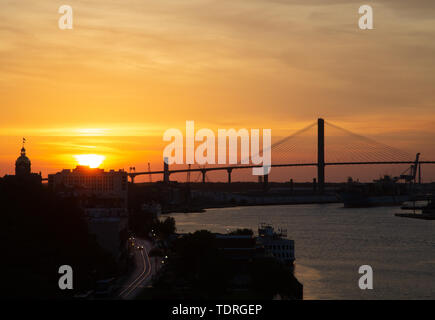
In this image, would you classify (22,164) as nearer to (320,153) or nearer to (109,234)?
(109,234)

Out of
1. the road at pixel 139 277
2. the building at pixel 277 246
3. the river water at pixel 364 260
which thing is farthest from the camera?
the building at pixel 277 246

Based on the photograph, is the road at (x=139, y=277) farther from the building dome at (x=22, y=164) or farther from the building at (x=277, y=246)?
the building dome at (x=22, y=164)

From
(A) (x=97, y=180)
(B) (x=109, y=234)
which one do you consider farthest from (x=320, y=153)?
(B) (x=109, y=234)

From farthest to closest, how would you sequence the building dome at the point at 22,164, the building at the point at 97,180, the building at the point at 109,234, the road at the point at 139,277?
the building dome at the point at 22,164
the building at the point at 97,180
the building at the point at 109,234
the road at the point at 139,277

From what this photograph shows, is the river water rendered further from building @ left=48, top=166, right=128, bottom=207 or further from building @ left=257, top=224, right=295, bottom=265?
building @ left=48, top=166, right=128, bottom=207

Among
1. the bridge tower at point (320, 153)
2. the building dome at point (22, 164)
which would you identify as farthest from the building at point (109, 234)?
the bridge tower at point (320, 153)

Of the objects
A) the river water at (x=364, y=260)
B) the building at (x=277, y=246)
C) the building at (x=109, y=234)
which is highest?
the building at (x=109, y=234)

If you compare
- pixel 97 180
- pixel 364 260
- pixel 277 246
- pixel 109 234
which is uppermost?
pixel 97 180

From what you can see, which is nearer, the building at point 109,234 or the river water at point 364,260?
the river water at point 364,260
